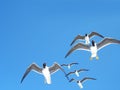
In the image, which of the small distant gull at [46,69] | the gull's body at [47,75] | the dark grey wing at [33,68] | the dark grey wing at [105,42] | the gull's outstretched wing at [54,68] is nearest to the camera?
the gull's body at [47,75]

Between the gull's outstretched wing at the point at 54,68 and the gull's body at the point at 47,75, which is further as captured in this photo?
the gull's outstretched wing at the point at 54,68

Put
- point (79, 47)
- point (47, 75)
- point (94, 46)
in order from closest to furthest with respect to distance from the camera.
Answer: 1. point (47, 75)
2. point (94, 46)
3. point (79, 47)

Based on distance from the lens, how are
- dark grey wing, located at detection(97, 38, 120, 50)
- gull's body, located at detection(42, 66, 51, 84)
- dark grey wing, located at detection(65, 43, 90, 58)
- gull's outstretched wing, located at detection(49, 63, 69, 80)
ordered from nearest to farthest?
gull's body, located at detection(42, 66, 51, 84) < dark grey wing, located at detection(97, 38, 120, 50) < gull's outstretched wing, located at detection(49, 63, 69, 80) < dark grey wing, located at detection(65, 43, 90, 58)

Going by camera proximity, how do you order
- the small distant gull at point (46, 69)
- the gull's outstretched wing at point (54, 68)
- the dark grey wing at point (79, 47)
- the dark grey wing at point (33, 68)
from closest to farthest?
the small distant gull at point (46, 69)
the gull's outstretched wing at point (54, 68)
the dark grey wing at point (79, 47)
the dark grey wing at point (33, 68)

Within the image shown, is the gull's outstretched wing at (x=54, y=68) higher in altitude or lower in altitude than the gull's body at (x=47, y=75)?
higher

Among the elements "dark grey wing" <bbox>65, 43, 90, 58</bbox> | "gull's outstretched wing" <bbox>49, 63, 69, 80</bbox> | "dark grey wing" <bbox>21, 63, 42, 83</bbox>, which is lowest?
"gull's outstretched wing" <bbox>49, 63, 69, 80</bbox>

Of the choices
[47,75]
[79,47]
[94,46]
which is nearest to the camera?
[47,75]

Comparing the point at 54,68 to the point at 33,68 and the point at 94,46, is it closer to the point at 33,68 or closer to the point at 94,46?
the point at 33,68

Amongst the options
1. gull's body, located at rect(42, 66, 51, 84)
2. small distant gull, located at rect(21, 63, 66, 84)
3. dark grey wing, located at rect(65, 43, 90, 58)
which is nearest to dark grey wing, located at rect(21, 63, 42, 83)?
small distant gull, located at rect(21, 63, 66, 84)

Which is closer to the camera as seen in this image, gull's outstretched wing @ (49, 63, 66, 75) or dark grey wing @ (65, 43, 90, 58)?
gull's outstretched wing @ (49, 63, 66, 75)

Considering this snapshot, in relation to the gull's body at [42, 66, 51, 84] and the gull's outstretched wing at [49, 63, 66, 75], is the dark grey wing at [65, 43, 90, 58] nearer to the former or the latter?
the gull's outstretched wing at [49, 63, 66, 75]

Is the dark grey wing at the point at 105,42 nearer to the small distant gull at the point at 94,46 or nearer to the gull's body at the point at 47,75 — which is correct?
the small distant gull at the point at 94,46

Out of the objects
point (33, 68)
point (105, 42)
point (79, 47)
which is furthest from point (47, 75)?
point (105, 42)

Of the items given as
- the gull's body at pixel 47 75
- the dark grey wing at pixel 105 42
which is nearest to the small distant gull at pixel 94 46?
the dark grey wing at pixel 105 42
